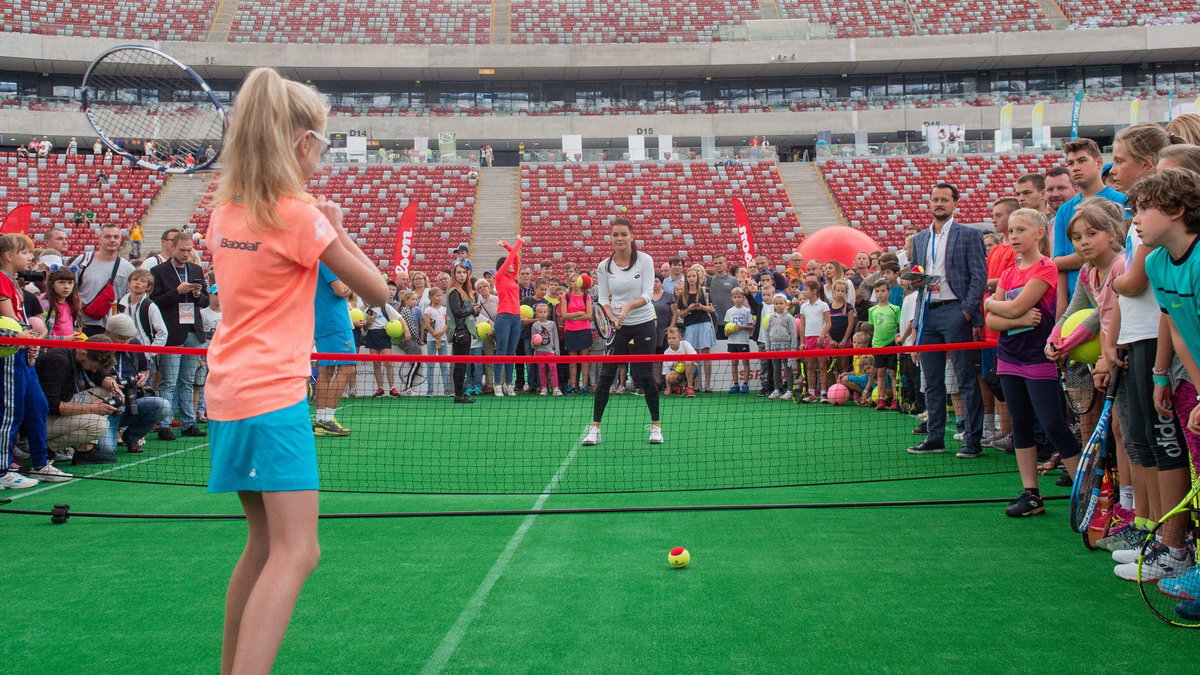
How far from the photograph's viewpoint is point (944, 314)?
7520 mm

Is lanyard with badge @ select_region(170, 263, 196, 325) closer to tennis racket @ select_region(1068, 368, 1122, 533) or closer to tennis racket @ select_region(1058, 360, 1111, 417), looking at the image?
tennis racket @ select_region(1058, 360, 1111, 417)

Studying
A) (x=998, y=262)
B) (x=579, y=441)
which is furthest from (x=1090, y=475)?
(x=579, y=441)

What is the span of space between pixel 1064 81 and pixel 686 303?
42359 mm

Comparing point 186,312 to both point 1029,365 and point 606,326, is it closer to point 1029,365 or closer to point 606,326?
point 606,326

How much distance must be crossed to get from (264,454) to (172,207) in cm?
3872

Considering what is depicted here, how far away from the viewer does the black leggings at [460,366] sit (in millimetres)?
13641

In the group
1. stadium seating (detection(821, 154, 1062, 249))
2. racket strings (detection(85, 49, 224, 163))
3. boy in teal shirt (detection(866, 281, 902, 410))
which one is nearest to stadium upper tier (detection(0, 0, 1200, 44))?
stadium seating (detection(821, 154, 1062, 249))

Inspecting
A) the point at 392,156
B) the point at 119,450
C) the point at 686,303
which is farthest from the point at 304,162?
the point at 392,156

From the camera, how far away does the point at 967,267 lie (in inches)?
288

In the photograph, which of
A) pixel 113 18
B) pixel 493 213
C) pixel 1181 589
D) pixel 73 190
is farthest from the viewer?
pixel 113 18

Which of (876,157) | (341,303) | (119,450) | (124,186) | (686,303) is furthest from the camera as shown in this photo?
(876,157)

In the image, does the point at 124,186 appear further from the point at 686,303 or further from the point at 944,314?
the point at 944,314

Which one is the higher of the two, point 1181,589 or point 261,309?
point 261,309

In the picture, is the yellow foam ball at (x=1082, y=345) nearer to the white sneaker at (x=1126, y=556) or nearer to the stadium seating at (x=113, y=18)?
the white sneaker at (x=1126, y=556)
